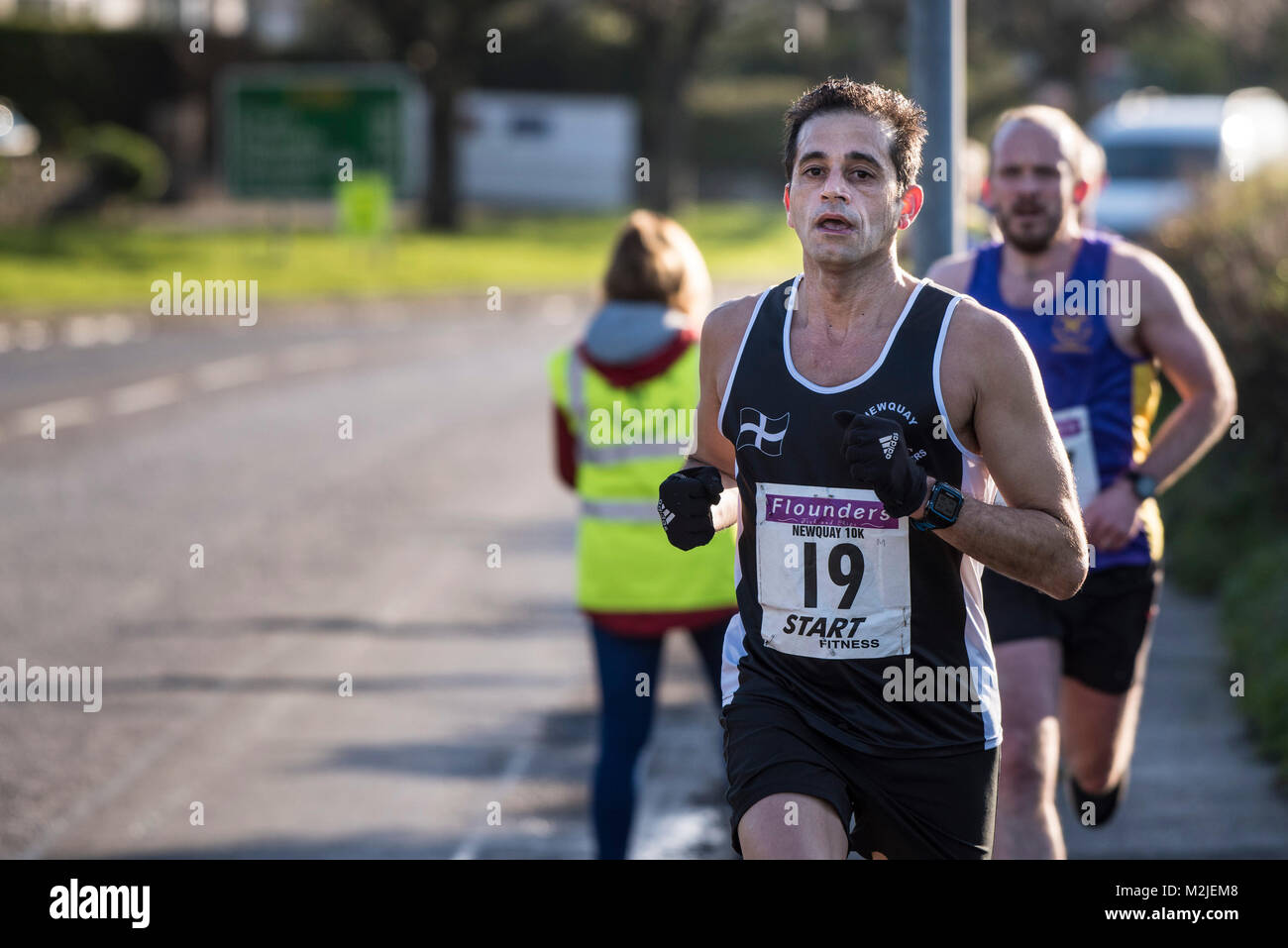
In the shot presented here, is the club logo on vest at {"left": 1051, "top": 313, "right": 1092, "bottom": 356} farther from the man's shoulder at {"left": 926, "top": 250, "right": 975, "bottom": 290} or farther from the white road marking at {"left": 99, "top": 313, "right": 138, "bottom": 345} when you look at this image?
the white road marking at {"left": 99, "top": 313, "right": 138, "bottom": 345}

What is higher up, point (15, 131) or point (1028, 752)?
point (15, 131)

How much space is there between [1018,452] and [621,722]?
2.35m

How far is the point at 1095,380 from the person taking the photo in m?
5.58

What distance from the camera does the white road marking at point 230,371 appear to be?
62.2ft

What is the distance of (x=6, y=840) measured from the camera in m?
6.51

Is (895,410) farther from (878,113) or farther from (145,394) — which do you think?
(145,394)

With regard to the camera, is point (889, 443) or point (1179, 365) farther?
point (1179, 365)

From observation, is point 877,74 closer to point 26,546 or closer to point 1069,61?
point 1069,61

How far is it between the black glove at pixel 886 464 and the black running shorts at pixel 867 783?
0.56 m

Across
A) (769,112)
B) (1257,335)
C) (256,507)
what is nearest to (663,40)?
(769,112)

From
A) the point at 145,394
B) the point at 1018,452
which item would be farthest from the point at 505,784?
the point at 145,394

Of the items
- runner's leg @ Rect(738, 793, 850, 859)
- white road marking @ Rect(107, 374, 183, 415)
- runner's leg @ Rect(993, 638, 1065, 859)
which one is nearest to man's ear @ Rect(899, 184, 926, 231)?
runner's leg @ Rect(738, 793, 850, 859)

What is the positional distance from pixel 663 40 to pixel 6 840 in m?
41.2

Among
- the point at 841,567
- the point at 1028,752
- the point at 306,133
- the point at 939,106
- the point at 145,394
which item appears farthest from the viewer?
the point at 306,133
